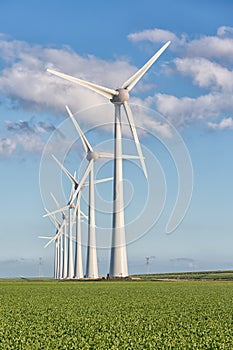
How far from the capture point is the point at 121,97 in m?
104

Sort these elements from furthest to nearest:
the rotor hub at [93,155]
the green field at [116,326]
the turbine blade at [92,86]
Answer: the rotor hub at [93,155]
the turbine blade at [92,86]
the green field at [116,326]

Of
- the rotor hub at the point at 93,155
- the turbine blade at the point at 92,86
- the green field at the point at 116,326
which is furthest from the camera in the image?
the rotor hub at the point at 93,155

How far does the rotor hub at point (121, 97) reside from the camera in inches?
4077

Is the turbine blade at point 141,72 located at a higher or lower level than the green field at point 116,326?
higher

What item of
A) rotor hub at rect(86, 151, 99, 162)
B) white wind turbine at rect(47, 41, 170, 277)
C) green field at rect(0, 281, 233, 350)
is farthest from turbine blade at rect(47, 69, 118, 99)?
green field at rect(0, 281, 233, 350)

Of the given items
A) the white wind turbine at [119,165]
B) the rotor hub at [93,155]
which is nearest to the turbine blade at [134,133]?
the white wind turbine at [119,165]

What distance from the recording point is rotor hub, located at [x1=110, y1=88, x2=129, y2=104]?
103562 mm

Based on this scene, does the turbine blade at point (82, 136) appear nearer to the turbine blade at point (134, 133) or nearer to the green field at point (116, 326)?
→ the turbine blade at point (134, 133)

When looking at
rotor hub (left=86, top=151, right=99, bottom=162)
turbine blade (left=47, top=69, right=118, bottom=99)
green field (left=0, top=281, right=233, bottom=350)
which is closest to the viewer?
green field (left=0, top=281, right=233, bottom=350)

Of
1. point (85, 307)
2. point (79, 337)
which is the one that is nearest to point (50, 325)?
point (79, 337)

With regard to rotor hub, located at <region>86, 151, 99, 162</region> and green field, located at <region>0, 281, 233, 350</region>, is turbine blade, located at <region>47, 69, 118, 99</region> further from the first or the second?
green field, located at <region>0, 281, 233, 350</region>

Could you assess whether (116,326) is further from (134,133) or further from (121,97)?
(121,97)

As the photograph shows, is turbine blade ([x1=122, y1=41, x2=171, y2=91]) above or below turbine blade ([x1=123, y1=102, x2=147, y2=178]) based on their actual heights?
above

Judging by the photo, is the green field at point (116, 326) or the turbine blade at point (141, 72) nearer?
the green field at point (116, 326)
